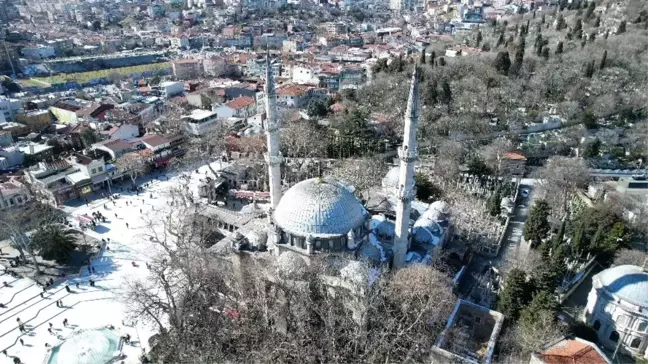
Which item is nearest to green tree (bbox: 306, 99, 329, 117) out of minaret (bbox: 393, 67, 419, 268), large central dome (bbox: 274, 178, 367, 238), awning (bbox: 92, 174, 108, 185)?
awning (bbox: 92, 174, 108, 185)

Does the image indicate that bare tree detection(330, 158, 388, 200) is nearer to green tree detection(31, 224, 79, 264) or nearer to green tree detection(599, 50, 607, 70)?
green tree detection(31, 224, 79, 264)

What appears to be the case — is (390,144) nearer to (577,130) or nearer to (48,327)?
(577,130)

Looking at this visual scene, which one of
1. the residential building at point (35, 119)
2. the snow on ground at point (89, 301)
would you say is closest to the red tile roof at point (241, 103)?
the residential building at point (35, 119)

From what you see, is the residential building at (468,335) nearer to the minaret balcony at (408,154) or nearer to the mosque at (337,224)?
the mosque at (337,224)

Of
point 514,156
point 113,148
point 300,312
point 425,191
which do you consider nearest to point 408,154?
point 300,312

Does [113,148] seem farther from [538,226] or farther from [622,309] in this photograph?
[622,309]
